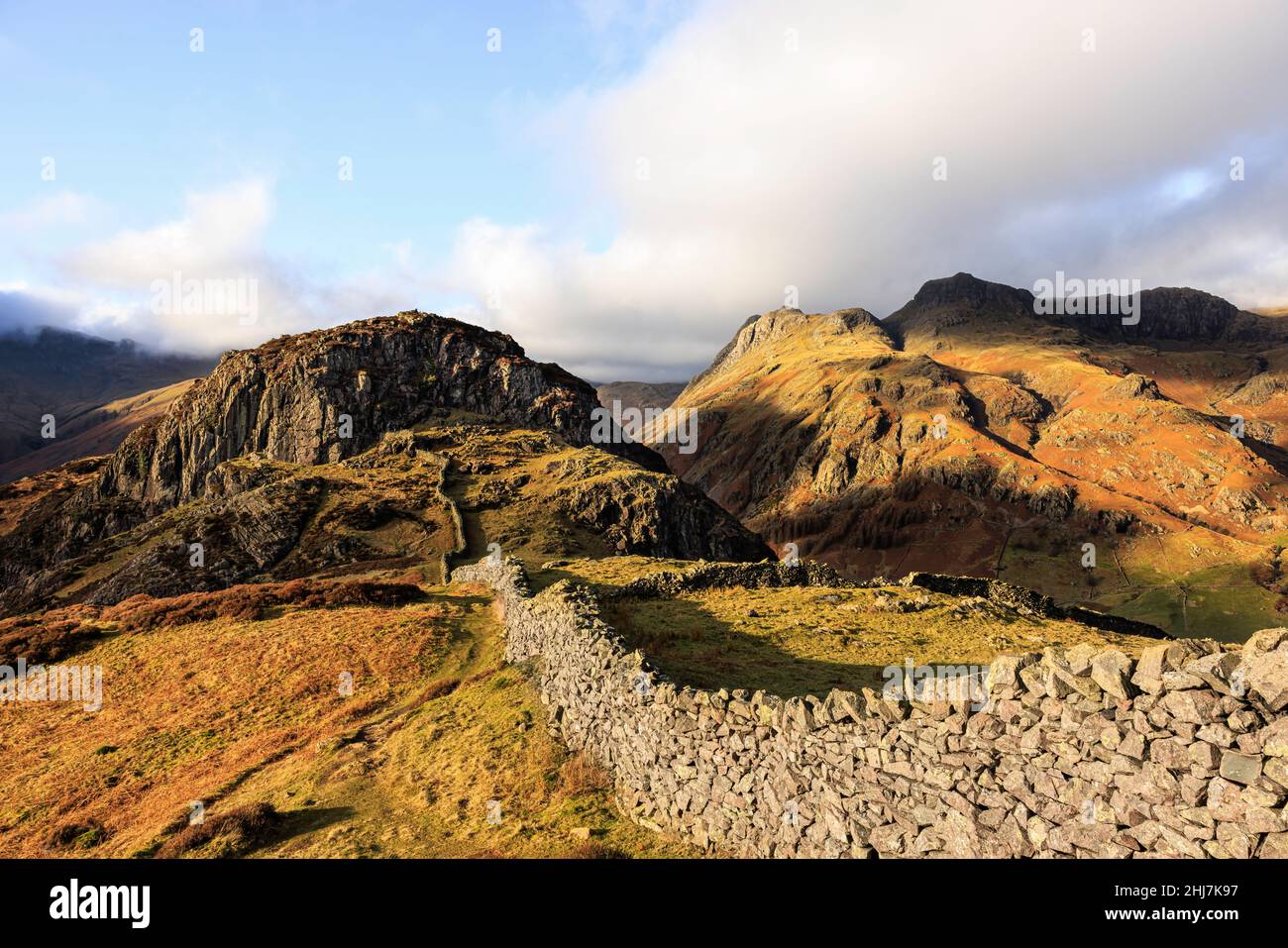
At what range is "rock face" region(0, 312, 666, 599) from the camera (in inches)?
3770

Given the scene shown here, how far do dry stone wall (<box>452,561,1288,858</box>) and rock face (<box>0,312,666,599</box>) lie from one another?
98.0 m

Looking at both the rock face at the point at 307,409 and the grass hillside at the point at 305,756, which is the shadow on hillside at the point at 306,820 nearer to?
the grass hillside at the point at 305,756

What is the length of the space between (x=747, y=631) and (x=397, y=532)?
52.0 metres

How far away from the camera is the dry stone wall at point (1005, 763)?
19.5ft

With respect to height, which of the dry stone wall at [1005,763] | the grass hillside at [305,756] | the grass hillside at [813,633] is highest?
the dry stone wall at [1005,763]

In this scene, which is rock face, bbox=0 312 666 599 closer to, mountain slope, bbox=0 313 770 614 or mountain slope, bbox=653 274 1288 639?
mountain slope, bbox=0 313 770 614

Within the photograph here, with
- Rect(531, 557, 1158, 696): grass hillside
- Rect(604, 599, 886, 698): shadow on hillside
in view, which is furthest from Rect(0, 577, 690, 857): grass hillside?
Rect(531, 557, 1158, 696): grass hillside

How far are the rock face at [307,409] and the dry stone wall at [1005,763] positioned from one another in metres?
98.0

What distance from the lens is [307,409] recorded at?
101 meters

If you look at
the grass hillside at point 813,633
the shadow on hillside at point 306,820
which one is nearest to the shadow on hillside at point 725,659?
the grass hillside at point 813,633

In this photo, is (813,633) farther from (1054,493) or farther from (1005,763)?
(1054,493)

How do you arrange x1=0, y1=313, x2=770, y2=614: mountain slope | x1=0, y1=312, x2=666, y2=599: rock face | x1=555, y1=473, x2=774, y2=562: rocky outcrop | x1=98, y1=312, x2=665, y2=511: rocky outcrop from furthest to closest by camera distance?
x1=98, y1=312, x2=665, y2=511: rocky outcrop < x1=0, y1=312, x2=666, y2=599: rock face < x1=555, y1=473, x2=774, y2=562: rocky outcrop < x1=0, y1=313, x2=770, y2=614: mountain slope
